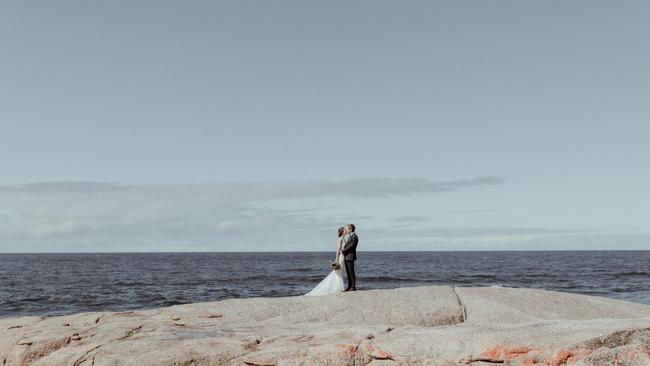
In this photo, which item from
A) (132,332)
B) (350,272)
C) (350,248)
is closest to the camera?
(132,332)

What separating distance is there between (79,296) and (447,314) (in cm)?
3478

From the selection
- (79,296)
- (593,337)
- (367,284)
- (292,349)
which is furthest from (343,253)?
(367,284)

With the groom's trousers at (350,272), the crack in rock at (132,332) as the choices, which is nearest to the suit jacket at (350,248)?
the groom's trousers at (350,272)

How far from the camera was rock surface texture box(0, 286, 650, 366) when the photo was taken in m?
8.19

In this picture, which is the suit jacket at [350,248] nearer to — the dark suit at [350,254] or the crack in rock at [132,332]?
the dark suit at [350,254]

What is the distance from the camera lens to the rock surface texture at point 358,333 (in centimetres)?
819

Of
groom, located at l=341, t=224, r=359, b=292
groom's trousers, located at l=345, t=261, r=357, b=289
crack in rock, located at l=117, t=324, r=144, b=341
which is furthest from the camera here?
groom's trousers, located at l=345, t=261, r=357, b=289

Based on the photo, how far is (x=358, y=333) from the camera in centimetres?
1000

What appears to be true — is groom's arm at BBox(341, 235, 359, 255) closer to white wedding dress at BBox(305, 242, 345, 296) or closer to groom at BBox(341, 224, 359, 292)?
groom at BBox(341, 224, 359, 292)

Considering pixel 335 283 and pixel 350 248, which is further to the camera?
pixel 335 283

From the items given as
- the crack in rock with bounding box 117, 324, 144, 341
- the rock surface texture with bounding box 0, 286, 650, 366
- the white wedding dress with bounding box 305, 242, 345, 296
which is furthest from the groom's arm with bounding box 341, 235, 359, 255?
the crack in rock with bounding box 117, 324, 144, 341

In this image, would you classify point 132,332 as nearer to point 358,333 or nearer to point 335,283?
point 358,333

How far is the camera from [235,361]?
9.62 m

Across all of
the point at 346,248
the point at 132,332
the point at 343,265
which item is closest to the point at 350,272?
the point at 343,265
